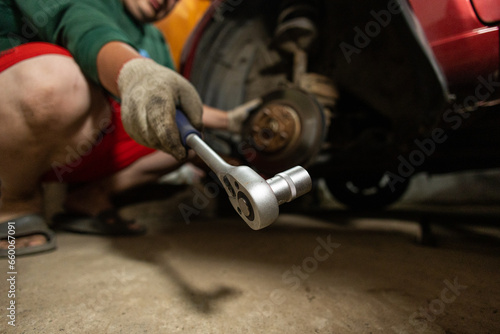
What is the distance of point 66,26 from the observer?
0.55m

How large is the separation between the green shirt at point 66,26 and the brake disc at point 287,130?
357mm

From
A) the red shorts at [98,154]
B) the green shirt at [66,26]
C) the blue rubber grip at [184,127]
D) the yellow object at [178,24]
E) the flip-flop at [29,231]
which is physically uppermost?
the yellow object at [178,24]

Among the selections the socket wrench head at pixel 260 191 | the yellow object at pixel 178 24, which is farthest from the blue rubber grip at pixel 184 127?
the yellow object at pixel 178 24

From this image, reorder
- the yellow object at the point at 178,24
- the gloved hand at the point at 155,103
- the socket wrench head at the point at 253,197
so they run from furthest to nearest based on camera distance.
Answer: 1. the yellow object at the point at 178,24
2. the gloved hand at the point at 155,103
3. the socket wrench head at the point at 253,197

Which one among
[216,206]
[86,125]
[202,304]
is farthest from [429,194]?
[86,125]

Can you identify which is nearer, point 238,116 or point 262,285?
point 262,285

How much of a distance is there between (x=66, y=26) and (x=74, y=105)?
6.6 inches

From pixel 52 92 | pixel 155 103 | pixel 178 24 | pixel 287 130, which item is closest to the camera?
pixel 155 103

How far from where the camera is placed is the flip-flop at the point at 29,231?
22.4 inches

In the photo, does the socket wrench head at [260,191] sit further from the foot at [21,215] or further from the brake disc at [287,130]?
the foot at [21,215]

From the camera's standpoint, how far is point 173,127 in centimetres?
40

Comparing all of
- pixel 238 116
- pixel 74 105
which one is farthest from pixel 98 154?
pixel 238 116

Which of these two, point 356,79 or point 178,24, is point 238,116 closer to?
point 356,79

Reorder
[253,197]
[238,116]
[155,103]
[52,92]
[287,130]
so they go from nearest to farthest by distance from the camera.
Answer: [253,197] < [155,103] < [52,92] < [287,130] < [238,116]
